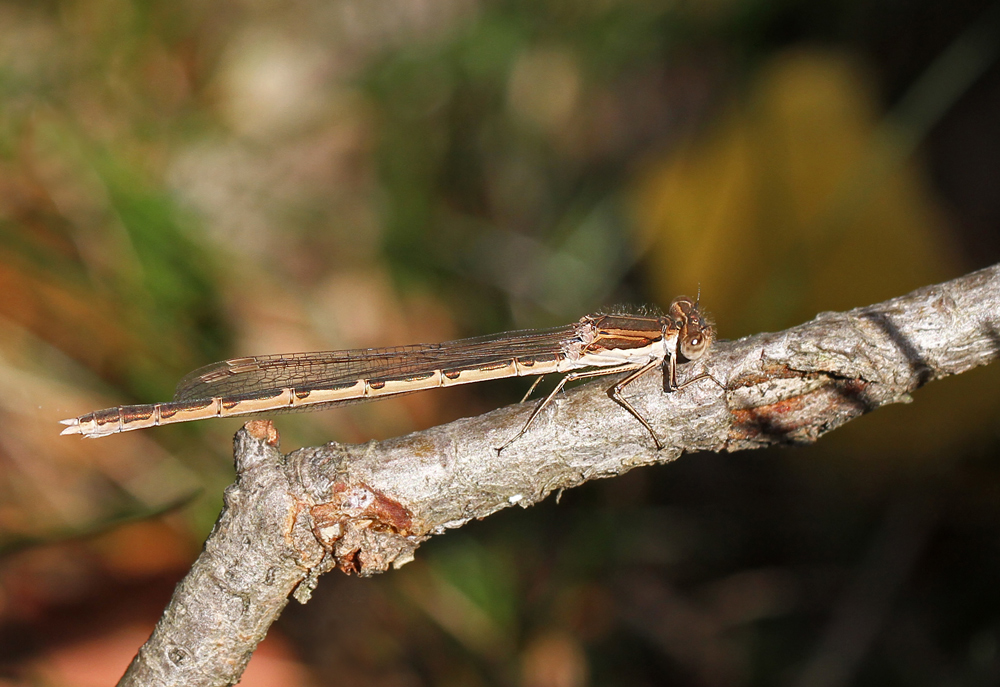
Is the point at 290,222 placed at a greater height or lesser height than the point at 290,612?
greater

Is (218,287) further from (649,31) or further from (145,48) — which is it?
(649,31)

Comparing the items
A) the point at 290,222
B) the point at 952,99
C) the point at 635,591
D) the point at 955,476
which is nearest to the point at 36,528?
the point at 290,222

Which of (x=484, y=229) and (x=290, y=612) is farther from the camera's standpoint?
(x=484, y=229)

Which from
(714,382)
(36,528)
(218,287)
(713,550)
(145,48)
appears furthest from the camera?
(145,48)

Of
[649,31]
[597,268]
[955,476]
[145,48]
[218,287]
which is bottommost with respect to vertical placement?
[955,476]

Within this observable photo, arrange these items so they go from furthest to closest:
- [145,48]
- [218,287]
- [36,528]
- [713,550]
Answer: [145,48], [218,287], [713,550], [36,528]

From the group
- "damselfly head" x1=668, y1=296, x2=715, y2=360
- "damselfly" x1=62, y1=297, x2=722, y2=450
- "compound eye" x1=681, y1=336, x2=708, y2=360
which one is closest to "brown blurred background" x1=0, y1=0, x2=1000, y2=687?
"damselfly" x1=62, y1=297, x2=722, y2=450
